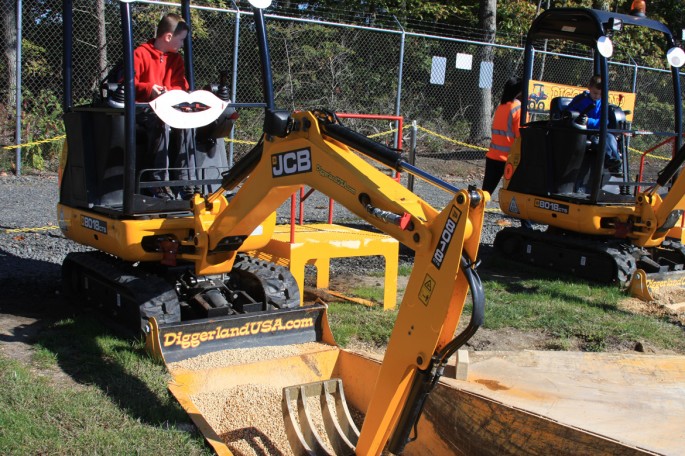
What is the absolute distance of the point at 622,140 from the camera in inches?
359

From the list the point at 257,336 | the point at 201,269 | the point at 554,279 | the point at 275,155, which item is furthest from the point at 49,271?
the point at 554,279

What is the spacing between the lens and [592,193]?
862 cm

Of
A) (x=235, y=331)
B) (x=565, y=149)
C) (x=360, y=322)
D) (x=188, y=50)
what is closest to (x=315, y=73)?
(x=565, y=149)

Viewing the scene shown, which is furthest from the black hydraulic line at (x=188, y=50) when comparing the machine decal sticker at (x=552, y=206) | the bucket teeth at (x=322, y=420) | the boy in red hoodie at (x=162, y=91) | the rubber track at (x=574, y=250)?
the rubber track at (x=574, y=250)

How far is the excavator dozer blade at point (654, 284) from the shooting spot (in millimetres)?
7929

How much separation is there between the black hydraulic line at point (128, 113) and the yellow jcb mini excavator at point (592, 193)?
4.90m

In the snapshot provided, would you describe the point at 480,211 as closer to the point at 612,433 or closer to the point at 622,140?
the point at 612,433

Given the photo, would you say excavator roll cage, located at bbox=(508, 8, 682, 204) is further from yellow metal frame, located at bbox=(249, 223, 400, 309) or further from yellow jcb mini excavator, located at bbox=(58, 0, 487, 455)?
yellow jcb mini excavator, located at bbox=(58, 0, 487, 455)

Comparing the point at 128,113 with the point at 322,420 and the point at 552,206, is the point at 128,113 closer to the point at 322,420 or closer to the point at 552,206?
the point at 322,420

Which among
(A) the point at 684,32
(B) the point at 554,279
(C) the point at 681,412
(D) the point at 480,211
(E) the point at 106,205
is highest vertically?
(A) the point at 684,32

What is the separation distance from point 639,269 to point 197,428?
5.46 m

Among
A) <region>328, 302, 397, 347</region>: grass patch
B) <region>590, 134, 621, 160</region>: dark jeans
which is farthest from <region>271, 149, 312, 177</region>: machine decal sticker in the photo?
<region>590, 134, 621, 160</region>: dark jeans

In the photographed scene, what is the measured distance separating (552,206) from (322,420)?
5.25 metres

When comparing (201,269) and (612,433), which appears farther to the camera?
(201,269)
